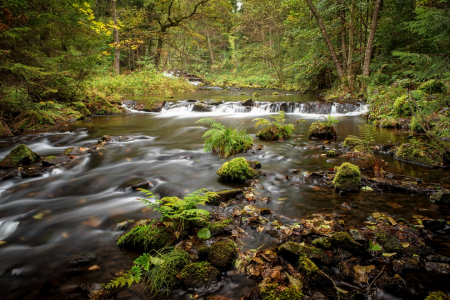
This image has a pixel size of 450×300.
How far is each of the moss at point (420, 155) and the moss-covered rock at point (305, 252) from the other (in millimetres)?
4478

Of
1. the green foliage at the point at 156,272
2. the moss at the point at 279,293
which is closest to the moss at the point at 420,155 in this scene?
the moss at the point at 279,293

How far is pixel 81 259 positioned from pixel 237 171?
2.97m

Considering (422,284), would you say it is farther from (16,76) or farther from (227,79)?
(227,79)

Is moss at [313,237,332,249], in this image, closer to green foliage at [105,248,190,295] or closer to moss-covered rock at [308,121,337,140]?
green foliage at [105,248,190,295]

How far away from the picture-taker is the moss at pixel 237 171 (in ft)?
16.3

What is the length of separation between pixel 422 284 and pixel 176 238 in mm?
2529

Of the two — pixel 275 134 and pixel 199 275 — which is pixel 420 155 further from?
pixel 199 275

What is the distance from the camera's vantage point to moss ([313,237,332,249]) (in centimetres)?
276

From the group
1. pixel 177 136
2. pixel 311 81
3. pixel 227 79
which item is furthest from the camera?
pixel 227 79

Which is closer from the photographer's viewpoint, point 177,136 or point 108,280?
point 108,280

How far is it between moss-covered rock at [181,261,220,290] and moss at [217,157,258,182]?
2.55 metres

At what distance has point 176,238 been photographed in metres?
2.99

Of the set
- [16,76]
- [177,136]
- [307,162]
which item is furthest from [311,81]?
[16,76]

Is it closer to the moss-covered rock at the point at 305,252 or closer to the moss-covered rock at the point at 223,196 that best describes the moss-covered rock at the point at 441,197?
the moss-covered rock at the point at 305,252
